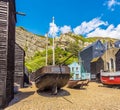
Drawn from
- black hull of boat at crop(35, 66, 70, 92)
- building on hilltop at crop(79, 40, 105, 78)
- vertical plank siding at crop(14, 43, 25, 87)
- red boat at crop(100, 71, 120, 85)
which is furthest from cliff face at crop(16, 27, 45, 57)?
black hull of boat at crop(35, 66, 70, 92)

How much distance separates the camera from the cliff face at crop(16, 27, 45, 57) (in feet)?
318

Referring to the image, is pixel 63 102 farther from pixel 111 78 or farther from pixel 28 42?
pixel 28 42

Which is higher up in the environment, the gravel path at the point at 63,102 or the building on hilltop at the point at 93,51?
the building on hilltop at the point at 93,51

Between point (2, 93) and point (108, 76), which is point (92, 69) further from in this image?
point (2, 93)

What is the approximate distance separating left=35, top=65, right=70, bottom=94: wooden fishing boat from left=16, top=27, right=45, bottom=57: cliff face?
75.6m

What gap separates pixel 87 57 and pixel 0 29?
4765cm

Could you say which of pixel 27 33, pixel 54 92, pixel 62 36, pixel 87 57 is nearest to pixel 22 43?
pixel 27 33

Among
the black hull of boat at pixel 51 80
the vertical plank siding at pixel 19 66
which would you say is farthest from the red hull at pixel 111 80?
the vertical plank siding at pixel 19 66

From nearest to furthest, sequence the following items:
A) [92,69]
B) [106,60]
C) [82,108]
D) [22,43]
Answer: [82,108]
[106,60]
[92,69]
[22,43]

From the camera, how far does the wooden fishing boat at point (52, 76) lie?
17220 millimetres

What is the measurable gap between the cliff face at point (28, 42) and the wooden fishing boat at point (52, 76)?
248 feet

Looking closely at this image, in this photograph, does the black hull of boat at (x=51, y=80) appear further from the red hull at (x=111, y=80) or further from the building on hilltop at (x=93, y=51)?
the building on hilltop at (x=93, y=51)

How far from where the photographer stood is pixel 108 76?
3022 cm

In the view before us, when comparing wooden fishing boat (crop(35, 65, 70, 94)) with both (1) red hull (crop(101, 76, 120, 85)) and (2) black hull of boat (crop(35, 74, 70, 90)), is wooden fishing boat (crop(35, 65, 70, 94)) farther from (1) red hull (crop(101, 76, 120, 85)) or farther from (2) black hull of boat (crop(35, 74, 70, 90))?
(1) red hull (crop(101, 76, 120, 85))
